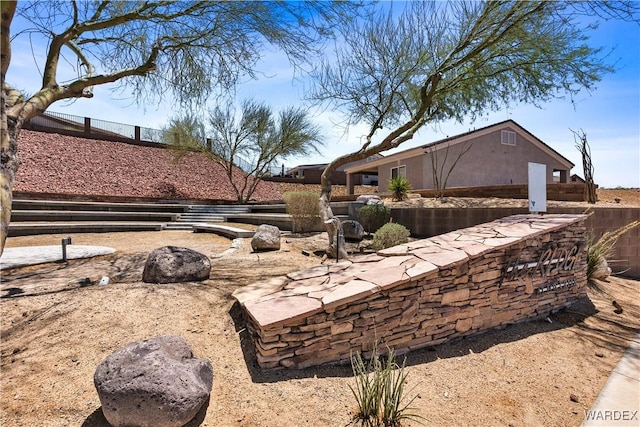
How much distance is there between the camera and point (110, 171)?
58.8ft

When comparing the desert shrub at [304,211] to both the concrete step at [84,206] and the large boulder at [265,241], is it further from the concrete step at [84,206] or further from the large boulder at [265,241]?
the concrete step at [84,206]

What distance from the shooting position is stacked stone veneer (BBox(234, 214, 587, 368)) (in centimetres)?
301

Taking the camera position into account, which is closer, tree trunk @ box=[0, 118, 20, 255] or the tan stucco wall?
tree trunk @ box=[0, 118, 20, 255]

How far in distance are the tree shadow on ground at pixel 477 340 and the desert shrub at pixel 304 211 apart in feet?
19.4

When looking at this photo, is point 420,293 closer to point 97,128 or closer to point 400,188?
point 400,188

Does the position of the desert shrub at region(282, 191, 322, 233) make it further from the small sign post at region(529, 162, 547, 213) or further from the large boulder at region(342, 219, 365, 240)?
the small sign post at region(529, 162, 547, 213)

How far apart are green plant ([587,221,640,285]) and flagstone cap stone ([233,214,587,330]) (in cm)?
164

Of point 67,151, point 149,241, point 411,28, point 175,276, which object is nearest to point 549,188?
point 411,28

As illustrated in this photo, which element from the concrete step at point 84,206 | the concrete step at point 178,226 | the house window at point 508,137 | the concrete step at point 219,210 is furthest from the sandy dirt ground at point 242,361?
the house window at point 508,137

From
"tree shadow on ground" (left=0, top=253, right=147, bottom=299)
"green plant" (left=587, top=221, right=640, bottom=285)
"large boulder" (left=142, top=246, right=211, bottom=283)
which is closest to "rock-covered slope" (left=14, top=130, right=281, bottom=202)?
"tree shadow on ground" (left=0, top=253, right=147, bottom=299)

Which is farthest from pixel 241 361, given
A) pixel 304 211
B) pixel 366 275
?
pixel 304 211

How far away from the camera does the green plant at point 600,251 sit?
6.15m

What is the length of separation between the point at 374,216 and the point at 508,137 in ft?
39.2

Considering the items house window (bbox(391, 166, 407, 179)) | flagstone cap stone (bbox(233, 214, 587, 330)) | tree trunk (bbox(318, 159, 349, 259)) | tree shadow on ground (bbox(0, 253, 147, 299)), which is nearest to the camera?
flagstone cap stone (bbox(233, 214, 587, 330))
